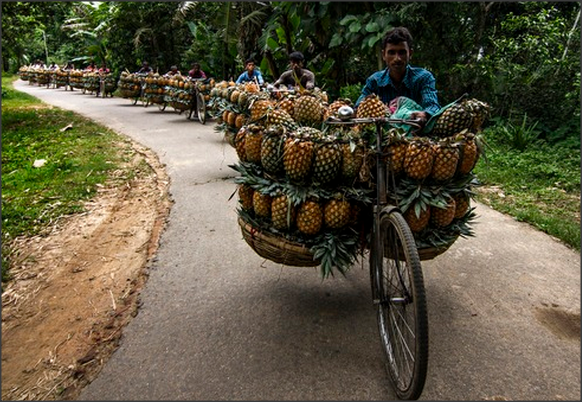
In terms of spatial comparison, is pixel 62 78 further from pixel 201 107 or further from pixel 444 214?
pixel 444 214

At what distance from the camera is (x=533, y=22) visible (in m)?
8.26

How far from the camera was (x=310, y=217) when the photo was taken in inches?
101

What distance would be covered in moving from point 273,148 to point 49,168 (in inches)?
222

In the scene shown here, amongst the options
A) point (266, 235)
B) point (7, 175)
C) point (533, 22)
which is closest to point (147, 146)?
point (7, 175)

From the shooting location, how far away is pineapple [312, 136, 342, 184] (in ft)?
8.21

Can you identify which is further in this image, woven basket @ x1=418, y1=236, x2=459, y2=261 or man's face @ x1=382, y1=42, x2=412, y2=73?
man's face @ x1=382, y1=42, x2=412, y2=73

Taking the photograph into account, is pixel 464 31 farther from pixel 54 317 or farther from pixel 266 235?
pixel 54 317

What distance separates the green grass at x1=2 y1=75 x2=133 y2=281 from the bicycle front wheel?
3191mm

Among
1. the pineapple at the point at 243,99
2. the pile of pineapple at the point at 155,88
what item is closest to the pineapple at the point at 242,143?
the pineapple at the point at 243,99

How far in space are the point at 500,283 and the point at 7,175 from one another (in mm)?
7026

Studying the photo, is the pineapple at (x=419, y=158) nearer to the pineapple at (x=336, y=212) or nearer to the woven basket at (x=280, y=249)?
the pineapple at (x=336, y=212)

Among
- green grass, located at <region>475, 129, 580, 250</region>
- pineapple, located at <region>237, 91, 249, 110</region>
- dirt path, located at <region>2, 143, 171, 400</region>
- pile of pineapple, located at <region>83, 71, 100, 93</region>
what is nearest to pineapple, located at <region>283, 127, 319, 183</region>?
dirt path, located at <region>2, 143, 171, 400</region>

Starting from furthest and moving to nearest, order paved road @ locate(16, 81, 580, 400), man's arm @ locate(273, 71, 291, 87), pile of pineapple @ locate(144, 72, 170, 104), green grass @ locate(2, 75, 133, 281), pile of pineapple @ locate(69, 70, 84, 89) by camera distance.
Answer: pile of pineapple @ locate(69, 70, 84, 89), pile of pineapple @ locate(144, 72, 170, 104), man's arm @ locate(273, 71, 291, 87), green grass @ locate(2, 75, 133, 281), paved road @ locate(16, 81, 580, 400)

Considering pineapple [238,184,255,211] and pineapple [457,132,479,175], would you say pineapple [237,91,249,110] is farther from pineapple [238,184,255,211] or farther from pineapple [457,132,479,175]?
pineapple [457,132,479,175]
